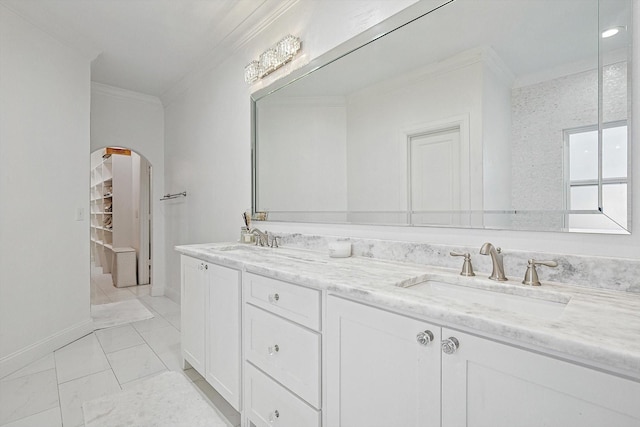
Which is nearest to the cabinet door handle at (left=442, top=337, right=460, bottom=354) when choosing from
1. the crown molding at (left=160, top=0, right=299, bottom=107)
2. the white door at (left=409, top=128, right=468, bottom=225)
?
the white door at (left=409, top=128, right=468, bottom=225)

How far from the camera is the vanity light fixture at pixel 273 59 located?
2.14 meters

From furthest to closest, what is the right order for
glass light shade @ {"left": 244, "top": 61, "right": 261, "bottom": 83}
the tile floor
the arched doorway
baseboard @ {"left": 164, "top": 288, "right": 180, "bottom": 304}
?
1. the arched doorway
2. baseboard @ {"left": 164, "top": 288, "right": 180, "bottom": 304}
3. glass light shade @ {"left": 244, "top": 61, "right": 261, "bottom": 83}
4. the tile floor

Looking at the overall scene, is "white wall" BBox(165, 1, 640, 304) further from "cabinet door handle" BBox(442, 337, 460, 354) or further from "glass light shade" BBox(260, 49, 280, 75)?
"cabinet door handle" BBox(442, 337, 460, 354)

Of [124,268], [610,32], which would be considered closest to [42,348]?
[124,268]

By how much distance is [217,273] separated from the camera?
5.94ft

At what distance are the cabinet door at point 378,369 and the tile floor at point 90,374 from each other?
3.18 feet

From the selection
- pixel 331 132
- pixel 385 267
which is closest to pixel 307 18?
pixel 331 132

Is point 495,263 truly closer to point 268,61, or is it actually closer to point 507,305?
point 507,305

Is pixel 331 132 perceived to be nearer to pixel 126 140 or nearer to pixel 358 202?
pixel 358 202

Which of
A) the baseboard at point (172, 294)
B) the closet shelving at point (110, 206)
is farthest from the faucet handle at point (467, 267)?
the closet shelving at point (110, 206)

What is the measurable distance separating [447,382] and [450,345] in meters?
0.10

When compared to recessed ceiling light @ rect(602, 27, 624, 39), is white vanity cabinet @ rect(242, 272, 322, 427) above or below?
below

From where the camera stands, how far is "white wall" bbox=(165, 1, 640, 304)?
1.14m

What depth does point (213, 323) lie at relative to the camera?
1849 mm
